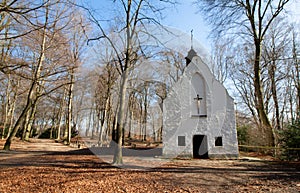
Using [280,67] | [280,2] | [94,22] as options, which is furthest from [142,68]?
[280,67]

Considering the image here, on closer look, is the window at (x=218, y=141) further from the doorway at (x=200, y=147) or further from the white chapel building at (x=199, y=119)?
the doorway at (x=200, y=147)

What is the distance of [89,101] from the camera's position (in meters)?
19.8

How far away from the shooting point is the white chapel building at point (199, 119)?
450 inches

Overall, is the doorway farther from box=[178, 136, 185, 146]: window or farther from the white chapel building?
box=[178, 136, 185, 146]: window

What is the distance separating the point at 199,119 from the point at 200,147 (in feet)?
6.02

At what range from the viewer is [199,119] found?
38.5ft

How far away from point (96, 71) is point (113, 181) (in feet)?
42.9

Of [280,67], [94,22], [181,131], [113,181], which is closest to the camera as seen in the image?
[113,181]

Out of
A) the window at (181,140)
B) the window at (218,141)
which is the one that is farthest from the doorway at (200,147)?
the window at (181,140)

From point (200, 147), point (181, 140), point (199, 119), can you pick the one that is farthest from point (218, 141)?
point (181, 140)

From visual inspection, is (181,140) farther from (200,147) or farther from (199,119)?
(199,119)

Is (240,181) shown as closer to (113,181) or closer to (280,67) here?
(113,181)

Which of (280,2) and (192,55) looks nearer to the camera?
(280,2)

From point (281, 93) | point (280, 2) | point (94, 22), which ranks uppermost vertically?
point (280, 2)
